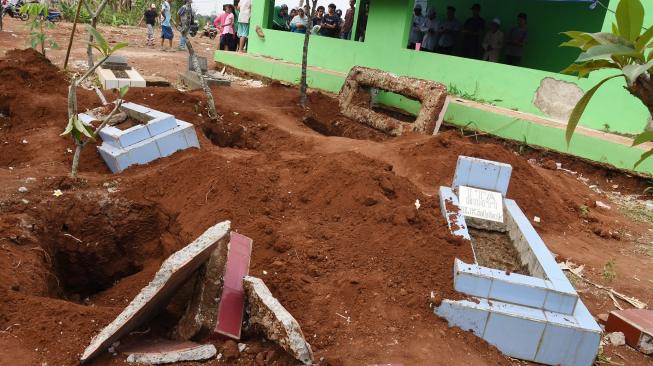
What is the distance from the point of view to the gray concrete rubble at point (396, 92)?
23.5 feet

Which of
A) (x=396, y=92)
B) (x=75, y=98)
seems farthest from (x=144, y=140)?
(x=396, y=92)

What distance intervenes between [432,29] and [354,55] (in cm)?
209

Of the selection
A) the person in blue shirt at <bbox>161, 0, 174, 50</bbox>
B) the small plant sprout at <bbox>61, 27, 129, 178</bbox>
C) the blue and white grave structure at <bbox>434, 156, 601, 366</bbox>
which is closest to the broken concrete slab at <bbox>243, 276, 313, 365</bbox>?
the blue and white grave structure at <bbox>434, 156, 601, 366</bbox>

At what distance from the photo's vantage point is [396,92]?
7.77m

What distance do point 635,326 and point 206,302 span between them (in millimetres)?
2539

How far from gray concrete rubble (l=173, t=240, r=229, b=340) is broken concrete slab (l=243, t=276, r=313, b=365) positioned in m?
0.15

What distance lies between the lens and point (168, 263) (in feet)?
7.82

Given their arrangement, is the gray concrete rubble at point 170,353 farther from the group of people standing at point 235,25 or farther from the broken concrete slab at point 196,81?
the group of people standing at point 235,25

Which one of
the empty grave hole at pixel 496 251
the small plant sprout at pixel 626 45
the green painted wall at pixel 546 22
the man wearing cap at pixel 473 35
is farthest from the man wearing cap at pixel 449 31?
the small plant sprout at pixel 626 45

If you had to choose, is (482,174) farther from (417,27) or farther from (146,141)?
(417,27)

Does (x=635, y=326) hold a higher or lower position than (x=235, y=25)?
lower

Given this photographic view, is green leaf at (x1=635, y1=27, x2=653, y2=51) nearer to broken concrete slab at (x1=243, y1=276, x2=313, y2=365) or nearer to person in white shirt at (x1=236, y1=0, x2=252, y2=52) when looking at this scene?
broken concrete slab at (x1=243, y1=276, x2=313, y2=365)

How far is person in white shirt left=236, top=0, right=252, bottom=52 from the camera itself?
13.6 m

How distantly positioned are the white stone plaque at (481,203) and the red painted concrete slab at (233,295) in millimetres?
1774
